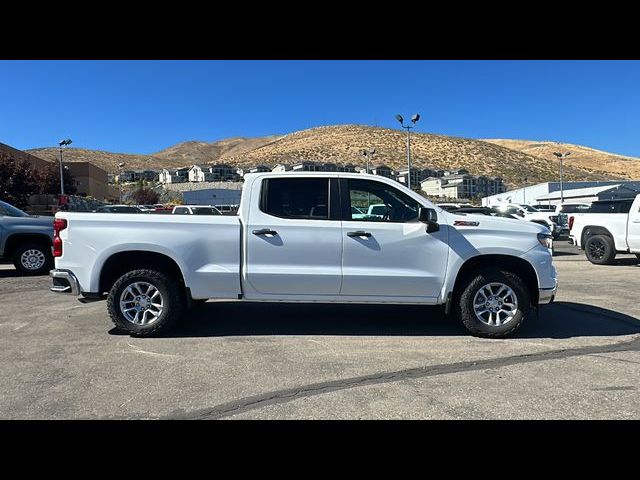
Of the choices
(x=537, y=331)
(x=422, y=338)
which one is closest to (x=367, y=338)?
(x=422, y=338)

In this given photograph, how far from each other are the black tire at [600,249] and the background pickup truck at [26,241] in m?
13.9

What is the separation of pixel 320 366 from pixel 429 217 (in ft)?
6.78

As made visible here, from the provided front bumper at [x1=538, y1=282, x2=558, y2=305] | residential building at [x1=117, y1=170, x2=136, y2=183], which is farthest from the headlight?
residential building at [x1=117, y1=170, x2=136, y2=183]

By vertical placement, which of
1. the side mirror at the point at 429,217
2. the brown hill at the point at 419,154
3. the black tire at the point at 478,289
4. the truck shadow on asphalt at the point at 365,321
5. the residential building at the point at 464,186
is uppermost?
the brown hill at the point at 419,154

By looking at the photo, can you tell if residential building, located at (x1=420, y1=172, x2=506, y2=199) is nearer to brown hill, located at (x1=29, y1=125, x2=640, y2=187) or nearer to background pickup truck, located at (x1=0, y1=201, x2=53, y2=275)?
brown hill, located at (x1=29, y1=125, x2=640, y2=187)

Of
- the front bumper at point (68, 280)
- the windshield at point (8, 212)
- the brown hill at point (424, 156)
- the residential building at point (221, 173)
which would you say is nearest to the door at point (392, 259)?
the front bumper at point (68, 280)

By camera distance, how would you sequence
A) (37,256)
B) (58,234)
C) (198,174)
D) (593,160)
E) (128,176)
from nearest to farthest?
(58,234)
(37,256)
(198,174)
(128,176)
(593,160)

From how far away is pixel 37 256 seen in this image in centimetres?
A: 1067

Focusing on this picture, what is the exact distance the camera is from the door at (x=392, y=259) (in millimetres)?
5293

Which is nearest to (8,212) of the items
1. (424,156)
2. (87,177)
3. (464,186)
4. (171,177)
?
(464,186)

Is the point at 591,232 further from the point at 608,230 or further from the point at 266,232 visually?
the point at 266,232

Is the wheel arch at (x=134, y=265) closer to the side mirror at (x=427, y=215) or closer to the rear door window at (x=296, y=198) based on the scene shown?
the rear door window at (x=296, y=198)

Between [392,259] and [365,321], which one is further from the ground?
[392,259]
